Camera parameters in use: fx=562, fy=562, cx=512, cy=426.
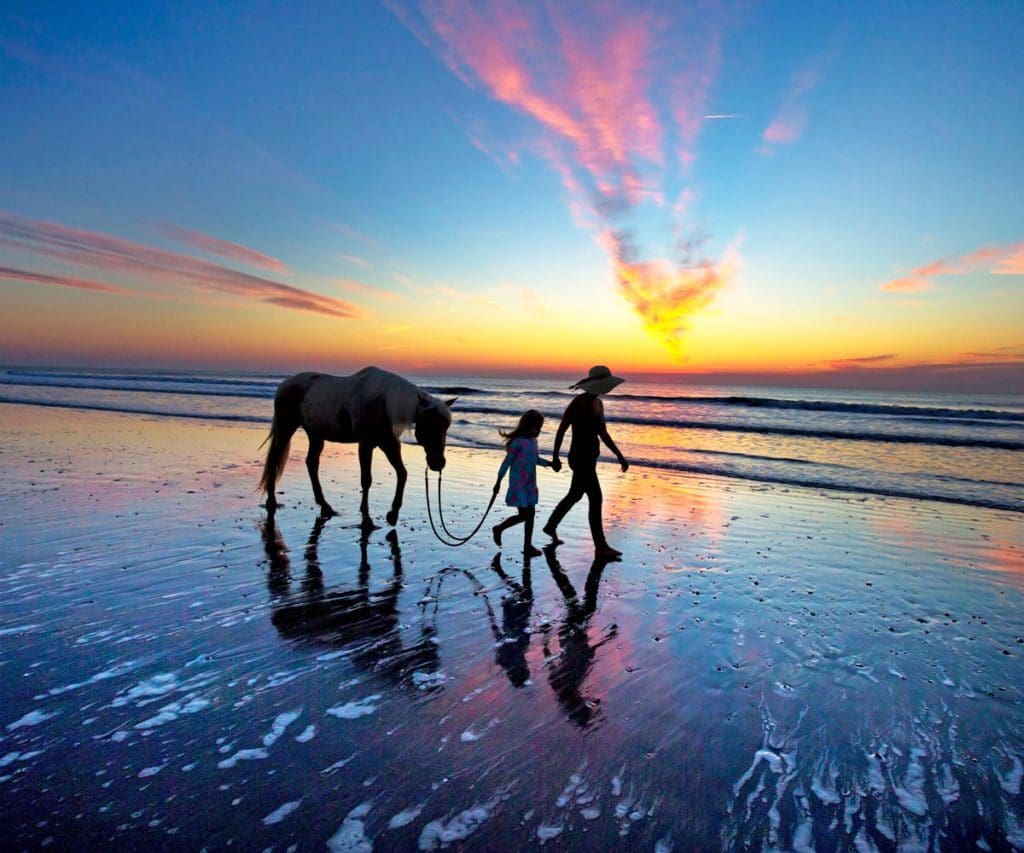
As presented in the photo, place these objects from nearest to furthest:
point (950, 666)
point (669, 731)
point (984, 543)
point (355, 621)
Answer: point (669, 731), point (950, 666), point (355, 621), point (984, 543)

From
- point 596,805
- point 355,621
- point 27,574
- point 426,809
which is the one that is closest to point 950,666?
point 596,805

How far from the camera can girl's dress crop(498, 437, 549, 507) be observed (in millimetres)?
6633

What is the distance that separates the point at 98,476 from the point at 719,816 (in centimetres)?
1124

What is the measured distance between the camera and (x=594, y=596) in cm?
524

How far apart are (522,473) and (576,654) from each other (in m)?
2.91

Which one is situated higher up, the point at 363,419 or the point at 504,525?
the point at 363,419

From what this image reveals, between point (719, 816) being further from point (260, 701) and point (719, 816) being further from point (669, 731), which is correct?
point (260, 701)

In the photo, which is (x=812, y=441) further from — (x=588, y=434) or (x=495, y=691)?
→ (x=495, y=691)

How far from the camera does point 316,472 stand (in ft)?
27.5

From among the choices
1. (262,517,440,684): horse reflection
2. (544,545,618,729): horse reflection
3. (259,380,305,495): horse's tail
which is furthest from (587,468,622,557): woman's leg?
(259,380,305,495): horse's tail

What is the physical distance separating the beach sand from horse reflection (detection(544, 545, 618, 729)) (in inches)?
0.9

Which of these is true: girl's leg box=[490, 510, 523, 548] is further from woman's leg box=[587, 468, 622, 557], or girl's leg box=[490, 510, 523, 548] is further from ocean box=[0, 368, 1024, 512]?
ocean box=[0, 368, 1024, 512]

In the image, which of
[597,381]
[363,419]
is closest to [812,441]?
[597,381]

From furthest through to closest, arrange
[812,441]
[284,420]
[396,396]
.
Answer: [812,441] < [284,420] < [396,396]
